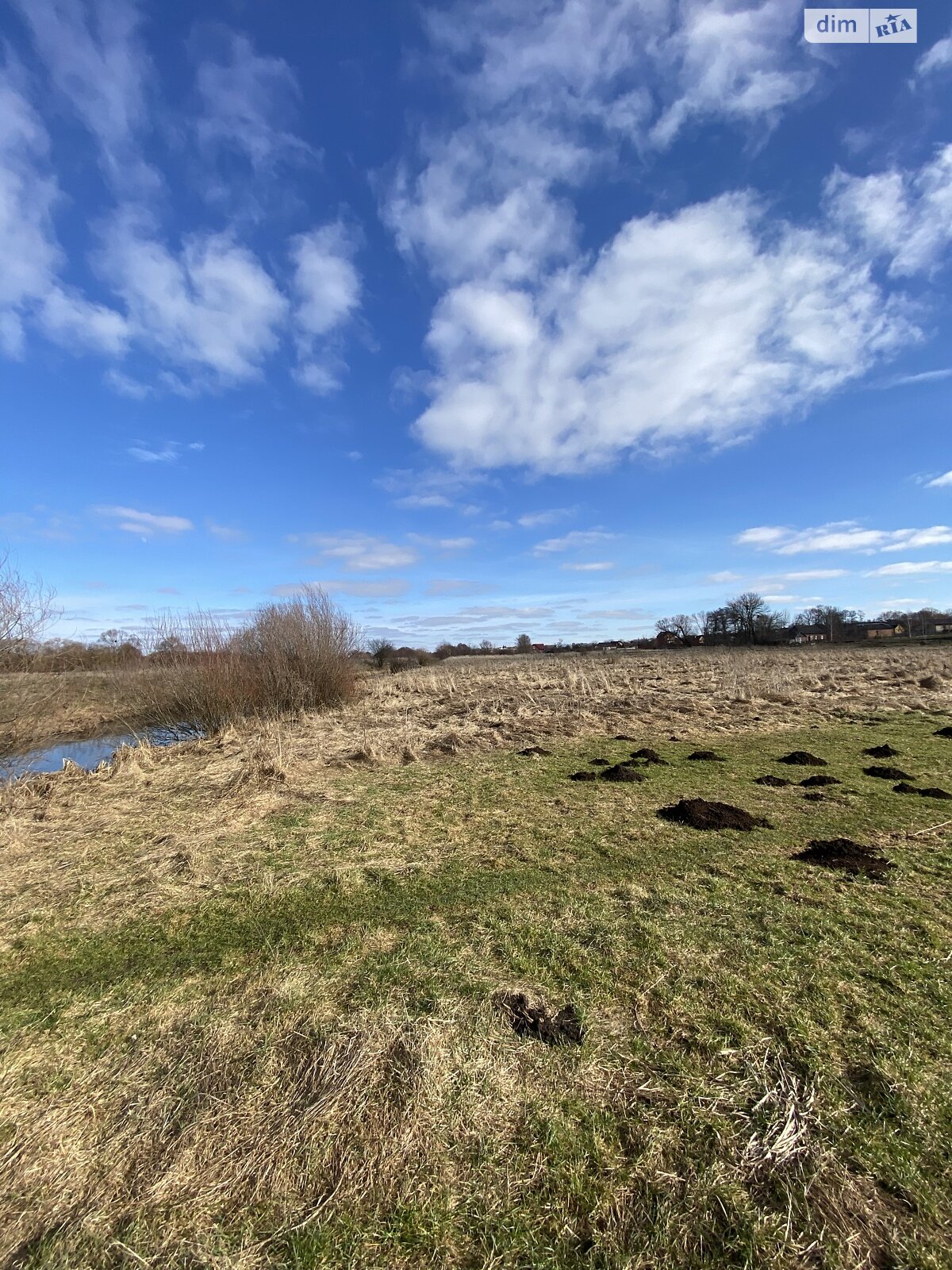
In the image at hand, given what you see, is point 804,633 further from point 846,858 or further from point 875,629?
point 846,858

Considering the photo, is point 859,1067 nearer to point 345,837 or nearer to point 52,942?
point 345,837

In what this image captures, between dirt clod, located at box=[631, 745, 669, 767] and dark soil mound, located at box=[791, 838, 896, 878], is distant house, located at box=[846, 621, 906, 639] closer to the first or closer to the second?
dirt clod, located at box=[631, 745, 669, 767]

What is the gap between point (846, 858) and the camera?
4645mm

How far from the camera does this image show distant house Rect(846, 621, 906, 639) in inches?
2384

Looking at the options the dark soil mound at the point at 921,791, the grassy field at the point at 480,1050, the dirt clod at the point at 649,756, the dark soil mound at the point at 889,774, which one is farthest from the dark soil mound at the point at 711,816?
the dark soil mound at the point at 889,774

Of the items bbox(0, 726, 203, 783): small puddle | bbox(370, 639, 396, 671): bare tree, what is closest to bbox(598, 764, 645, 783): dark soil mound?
bbox(0, 726, 203, 783): small puddle

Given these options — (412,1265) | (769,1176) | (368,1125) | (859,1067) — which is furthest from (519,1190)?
(859,1067)

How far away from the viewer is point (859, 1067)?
7.89 ft

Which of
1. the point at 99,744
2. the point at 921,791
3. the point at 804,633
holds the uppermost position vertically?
the point at 804,633

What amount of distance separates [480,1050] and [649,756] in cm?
737

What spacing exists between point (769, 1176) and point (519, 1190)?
36.1 inches

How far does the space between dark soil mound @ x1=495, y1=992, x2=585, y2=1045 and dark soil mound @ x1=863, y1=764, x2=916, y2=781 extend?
6910mm

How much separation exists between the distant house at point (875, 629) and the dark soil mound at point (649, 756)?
63476 millimetres

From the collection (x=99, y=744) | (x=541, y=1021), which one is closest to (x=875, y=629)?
(x=99, y=744)
